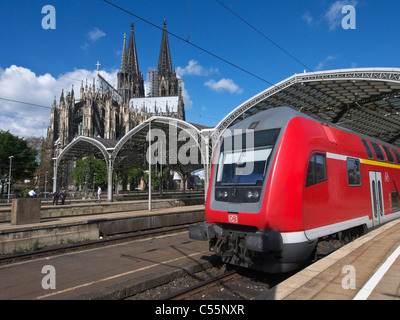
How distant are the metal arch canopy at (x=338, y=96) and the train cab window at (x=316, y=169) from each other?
1219cm

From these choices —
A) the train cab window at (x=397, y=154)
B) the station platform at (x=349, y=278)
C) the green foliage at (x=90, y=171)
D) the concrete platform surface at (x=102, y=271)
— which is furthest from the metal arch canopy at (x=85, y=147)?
the station platform at (x=349, y=278)

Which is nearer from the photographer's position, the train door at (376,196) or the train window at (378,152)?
the train door at (376,196)

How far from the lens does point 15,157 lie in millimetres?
48719

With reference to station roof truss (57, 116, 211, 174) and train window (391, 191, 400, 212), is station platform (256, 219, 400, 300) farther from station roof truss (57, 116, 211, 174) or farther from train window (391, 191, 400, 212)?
station roof truss (57, 116, 211, 174)

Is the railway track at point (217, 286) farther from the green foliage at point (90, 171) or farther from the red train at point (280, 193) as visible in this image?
the green foliage at point (90, 171)

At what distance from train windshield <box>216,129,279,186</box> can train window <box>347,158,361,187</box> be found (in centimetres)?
314

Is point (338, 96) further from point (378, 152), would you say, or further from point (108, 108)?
point (108, 108)

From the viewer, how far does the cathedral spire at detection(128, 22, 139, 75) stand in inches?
4380

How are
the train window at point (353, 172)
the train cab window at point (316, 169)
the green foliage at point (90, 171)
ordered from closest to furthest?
the train cab window at point (316, 169) → the train window at point (353, 172) → the green foliage at point (90, 171)

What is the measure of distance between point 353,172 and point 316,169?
244 centimetres

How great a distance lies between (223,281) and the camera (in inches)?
263

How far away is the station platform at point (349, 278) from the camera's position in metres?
4.44
